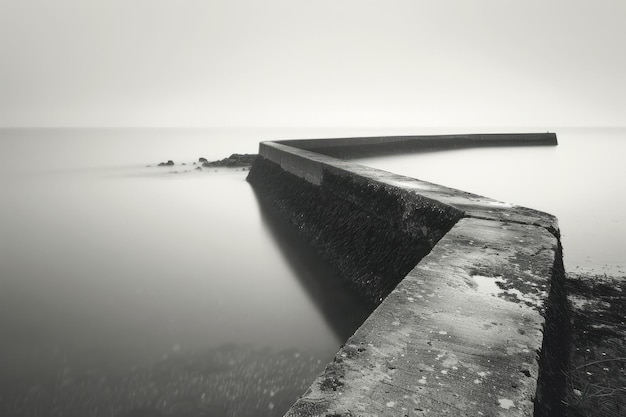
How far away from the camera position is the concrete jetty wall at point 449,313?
1026 millimetres

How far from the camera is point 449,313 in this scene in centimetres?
146

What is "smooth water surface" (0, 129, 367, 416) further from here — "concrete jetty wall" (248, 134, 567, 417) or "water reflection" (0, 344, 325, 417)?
"concrete jetty wall" (248, 134, 567, 417)

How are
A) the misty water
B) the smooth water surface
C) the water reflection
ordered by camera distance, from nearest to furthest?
1. the water reflection
2. the smooth water surface
3. the misty water

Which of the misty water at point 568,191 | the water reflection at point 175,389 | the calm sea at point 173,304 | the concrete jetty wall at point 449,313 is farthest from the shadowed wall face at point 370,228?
the misty water at point 568,191

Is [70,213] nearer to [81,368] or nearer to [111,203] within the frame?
[111,203]

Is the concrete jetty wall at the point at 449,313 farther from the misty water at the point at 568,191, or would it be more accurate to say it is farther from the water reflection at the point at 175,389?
the misty water at the point at 568,191

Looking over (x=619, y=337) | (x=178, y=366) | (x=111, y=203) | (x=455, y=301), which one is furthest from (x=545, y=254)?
(x=111, y=203)

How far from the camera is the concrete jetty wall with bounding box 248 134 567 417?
1.03 metres

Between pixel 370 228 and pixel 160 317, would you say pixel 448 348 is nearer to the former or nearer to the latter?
pixel 370 228

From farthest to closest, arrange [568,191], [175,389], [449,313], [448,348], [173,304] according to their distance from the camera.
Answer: [568,191] < [173,304] < [175,389] < [449,313] < [448,348]

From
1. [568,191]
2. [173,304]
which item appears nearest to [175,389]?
[173,304]

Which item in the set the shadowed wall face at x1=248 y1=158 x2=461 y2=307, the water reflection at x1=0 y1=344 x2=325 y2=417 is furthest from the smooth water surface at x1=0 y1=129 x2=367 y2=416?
the shadowed wall face at x1=248 y1=158 x2=461 y2=307

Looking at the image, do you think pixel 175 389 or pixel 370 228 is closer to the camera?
pixel 175 389

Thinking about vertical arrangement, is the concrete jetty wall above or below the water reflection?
above
